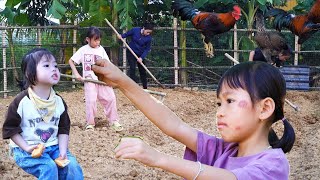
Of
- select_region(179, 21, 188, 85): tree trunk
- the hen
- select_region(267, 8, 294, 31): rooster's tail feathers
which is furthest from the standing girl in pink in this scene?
select_region(179, 21, 188, 85): tree trunk

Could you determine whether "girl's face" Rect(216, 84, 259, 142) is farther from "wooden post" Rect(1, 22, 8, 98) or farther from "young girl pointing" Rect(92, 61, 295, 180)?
"wooden post" Rect(1, 22, 8, 98)

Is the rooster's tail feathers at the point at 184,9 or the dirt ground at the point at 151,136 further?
the rooster's tail feathers at the point at 184,9

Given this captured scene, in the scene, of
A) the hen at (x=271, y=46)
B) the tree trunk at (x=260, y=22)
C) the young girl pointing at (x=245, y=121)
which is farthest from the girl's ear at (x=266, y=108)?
the tree trunk at (x=260, y=22)

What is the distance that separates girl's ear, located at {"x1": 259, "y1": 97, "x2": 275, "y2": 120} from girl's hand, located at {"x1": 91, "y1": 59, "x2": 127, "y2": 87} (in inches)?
19.2

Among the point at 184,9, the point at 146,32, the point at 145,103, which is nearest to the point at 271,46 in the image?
the point at 184,9

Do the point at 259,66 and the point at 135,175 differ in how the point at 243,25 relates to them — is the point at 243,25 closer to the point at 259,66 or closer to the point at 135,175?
the point at 135,175

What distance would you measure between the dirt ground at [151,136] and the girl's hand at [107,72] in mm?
3701

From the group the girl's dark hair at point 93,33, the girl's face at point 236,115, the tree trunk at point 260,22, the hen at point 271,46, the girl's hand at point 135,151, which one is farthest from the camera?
the tree trunk at point 260,22

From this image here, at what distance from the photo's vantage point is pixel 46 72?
357 centimetres

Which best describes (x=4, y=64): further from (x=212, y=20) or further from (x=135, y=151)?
(x=135, y=151)

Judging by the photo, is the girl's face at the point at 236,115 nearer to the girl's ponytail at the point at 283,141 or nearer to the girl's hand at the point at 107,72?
the girl's ponytail at the point at 283,141

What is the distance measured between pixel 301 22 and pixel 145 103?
6.44m

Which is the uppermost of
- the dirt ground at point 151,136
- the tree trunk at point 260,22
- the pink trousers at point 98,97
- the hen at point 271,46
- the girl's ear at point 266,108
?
the tree trunk at point 260,22

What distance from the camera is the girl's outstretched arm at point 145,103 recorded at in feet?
6.11
